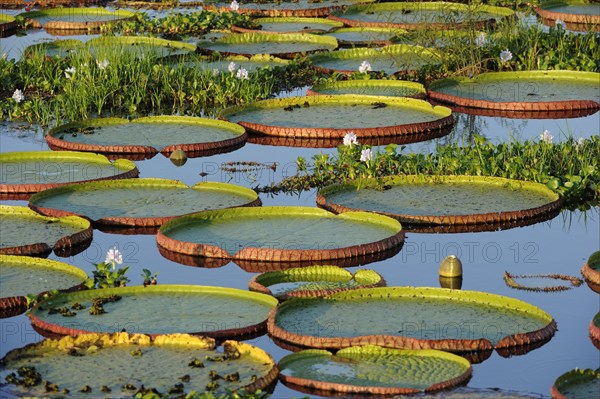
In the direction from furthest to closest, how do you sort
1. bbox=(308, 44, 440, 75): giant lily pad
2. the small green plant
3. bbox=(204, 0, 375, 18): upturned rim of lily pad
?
bbox=(204, 0, 375, 18): upturned rim of lily pad
bbox=(308, 44, 440, 75): giant lily pad
the small green plant

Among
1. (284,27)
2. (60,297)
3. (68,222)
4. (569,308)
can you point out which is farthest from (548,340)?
(284,27)

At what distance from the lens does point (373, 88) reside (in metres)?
13.5

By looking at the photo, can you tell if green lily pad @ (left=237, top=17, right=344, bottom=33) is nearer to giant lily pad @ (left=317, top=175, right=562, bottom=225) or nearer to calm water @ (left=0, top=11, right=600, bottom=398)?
calm water @ (left=0, top=11, right=600, bottom=398)

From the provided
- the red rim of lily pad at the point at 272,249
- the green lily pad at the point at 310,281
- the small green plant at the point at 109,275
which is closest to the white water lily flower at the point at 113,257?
the small green plant at the point at 109,275

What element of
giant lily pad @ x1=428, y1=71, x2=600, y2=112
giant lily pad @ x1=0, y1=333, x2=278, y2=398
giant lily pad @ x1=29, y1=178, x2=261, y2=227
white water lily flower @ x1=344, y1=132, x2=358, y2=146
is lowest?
giant lily pad @ x1=0, y1=333, x2=278, y2=398

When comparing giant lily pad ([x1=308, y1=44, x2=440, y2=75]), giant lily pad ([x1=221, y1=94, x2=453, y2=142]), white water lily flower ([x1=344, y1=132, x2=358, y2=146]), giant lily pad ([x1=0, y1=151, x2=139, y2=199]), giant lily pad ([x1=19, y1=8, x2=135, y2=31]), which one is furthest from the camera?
giant lily pad ([x1=19, y1=8, x2=135, y2=31])

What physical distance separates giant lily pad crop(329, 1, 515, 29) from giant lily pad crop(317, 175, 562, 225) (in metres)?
6.13

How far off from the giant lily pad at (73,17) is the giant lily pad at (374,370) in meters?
10.9

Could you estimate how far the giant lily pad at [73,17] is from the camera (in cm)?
1741

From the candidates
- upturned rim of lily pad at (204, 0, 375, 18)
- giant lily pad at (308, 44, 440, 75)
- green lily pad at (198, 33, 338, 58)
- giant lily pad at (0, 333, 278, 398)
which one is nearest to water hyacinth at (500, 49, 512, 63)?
giant lily pad at (308, 44, 440, 75)

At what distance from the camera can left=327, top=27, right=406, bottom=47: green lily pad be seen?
15797 mm

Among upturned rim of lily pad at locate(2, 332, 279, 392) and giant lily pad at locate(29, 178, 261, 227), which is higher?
giant lily pad at locate(29, 178, 261, 227)

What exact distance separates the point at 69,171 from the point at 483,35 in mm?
4927

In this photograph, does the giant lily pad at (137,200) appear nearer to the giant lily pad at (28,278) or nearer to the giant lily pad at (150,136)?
the giant lily pad at (28,278)
